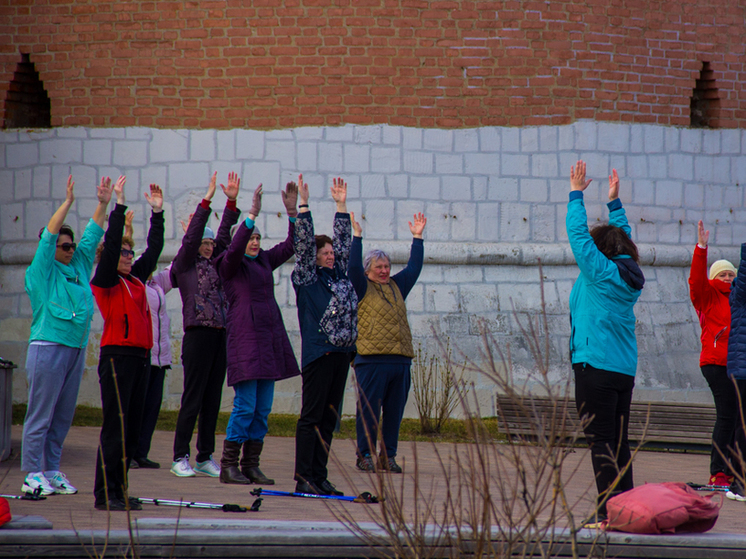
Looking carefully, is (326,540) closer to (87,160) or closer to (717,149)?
(87,160)

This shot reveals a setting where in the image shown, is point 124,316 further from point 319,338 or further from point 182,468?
point 182,468

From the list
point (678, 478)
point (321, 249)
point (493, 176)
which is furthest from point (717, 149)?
point (321, 249)

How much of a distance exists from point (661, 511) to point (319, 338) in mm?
2434

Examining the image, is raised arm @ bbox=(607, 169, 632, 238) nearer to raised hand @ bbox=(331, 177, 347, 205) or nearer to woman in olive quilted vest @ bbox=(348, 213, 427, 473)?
raised hand @ bbox=(331, 177, 347, 205)

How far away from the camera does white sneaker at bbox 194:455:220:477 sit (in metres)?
6.25


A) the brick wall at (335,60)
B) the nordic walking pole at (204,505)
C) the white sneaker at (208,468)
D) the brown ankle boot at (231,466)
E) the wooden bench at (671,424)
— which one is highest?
the brick wall at (335,60)

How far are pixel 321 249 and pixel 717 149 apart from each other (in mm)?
7338

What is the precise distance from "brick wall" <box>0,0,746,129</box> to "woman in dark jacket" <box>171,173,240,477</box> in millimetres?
4366

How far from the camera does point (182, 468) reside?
6180mm

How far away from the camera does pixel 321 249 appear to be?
5.76 metres

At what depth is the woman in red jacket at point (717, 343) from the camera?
20.4ft

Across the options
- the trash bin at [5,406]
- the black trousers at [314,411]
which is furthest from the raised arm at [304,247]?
the trash bin at [5,406]

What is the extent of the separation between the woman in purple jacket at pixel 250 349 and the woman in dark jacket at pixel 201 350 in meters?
0.29

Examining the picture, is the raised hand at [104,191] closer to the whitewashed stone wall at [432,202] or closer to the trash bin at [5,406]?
the trash bin at [5,406]
